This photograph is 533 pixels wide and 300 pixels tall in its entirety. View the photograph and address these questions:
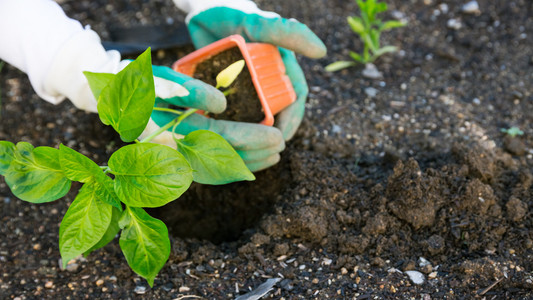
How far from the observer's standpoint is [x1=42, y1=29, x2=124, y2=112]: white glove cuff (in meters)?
1.56

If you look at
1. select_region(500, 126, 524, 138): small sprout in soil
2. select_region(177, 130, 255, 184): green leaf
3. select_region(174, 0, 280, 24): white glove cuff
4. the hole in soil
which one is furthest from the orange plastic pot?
select_region(500, 126, 524, 138): small sprout in soil

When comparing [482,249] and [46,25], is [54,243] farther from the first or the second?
[482,249]

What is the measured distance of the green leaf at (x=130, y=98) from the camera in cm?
108

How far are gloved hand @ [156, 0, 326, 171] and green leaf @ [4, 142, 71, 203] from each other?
403 millimetres

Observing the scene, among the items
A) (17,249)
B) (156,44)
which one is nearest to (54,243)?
(17,249)

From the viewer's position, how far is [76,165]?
117cm

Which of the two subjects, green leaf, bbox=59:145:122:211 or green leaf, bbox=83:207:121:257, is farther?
green leaf, bbox=83:207:121:257

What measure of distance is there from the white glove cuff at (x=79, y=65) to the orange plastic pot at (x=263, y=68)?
21cm

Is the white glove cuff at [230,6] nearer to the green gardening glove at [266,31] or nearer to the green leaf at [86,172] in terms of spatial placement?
the green gardening glove at [266,31]

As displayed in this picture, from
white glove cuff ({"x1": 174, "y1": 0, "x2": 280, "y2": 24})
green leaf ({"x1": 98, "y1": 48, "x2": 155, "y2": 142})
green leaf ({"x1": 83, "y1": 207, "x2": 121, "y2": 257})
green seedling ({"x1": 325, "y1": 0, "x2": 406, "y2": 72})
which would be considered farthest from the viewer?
green seedling ({"x1": 325, "y1": 0, "x2": 406, "y2": 72})

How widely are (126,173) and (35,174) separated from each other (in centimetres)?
23

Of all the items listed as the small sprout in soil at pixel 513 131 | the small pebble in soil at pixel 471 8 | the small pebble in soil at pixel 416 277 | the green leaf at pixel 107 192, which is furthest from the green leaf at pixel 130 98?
the small pebble in soil at pixel 471 8

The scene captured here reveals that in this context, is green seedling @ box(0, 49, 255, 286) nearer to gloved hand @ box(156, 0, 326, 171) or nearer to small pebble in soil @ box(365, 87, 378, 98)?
gloved hand @ box(156, 0, 326, 171)

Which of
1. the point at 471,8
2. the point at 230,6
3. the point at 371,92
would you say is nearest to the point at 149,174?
the point at 230,6
